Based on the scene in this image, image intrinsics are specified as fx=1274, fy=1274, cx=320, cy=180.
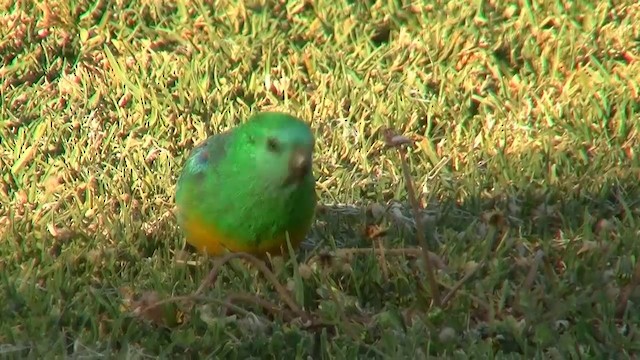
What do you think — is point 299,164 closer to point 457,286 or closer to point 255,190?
point 255,190

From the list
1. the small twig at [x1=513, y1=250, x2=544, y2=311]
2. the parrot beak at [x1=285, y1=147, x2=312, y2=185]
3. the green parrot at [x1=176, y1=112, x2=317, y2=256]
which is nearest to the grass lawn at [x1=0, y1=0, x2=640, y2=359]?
the small twig at [x1=513, y1=250, x2=544, y2=311]

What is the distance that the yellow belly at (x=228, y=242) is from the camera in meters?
3.88

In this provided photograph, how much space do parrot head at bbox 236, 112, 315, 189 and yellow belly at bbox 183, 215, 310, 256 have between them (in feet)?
0.63

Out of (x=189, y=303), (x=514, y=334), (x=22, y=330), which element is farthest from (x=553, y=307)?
(x=22, y=330)

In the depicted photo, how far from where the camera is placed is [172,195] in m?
4.54

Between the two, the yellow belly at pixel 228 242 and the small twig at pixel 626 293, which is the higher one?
the small twig at pixel 626 293

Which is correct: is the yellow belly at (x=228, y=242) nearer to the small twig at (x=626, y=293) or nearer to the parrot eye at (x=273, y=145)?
the parrot eye at (x=273, y=145)

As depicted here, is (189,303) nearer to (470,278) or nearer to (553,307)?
(470,278)

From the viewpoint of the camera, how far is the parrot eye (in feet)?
12.1

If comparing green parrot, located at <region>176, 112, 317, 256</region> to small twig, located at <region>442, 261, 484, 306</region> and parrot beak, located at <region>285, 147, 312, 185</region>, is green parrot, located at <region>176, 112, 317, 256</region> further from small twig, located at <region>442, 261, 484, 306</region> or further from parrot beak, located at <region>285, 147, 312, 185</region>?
small twig, located at <region>442, 261, 484, 306</region>

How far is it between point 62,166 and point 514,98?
187 centimetres

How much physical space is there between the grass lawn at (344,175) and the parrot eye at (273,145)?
34 centimetres

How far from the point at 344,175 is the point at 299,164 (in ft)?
3.41

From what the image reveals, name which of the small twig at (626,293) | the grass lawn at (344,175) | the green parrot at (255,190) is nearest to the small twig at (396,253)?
the grass lawn at (344,175)
